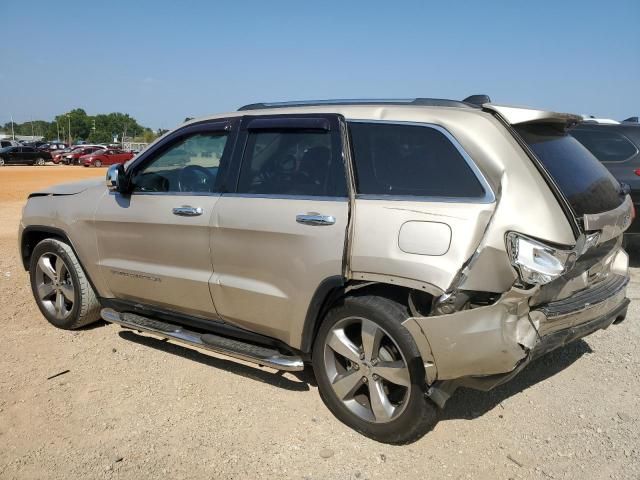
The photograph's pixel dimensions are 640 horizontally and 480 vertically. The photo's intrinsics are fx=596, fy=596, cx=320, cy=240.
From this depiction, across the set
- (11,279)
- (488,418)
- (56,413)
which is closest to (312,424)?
(488,418)

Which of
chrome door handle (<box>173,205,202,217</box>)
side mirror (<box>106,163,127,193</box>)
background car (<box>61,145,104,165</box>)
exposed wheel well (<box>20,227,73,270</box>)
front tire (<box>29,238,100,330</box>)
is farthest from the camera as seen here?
background car (<box>61,145,104,165</box>)

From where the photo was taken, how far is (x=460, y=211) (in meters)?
2.95

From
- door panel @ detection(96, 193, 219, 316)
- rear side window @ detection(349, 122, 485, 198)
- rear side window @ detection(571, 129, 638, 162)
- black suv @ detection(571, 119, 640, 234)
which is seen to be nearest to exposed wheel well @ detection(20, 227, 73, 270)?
door panel @ detection(96, 193, 219, 316)

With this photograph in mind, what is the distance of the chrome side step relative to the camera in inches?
143

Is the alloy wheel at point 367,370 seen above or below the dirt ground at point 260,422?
above

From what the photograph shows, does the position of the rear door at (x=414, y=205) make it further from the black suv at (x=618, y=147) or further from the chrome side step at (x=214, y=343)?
Answer: the black suv at (x=618, y=147)

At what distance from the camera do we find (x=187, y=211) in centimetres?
400

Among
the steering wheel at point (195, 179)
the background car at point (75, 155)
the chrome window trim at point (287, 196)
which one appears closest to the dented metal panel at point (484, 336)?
the chrome window trim at point (287, 196)

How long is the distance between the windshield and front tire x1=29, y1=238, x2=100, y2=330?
358 cm

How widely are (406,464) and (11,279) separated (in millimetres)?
5276

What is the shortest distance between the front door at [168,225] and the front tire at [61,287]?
1.17 feet

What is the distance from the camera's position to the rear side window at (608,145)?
23.4 ft

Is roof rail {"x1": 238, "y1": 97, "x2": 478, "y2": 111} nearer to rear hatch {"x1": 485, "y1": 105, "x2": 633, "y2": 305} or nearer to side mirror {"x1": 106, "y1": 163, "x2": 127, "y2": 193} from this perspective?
rear hatch {"x1": 485, "y1": 105, "x2": 633, "y2": 305}

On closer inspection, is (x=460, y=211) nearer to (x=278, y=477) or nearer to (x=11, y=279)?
(x=278, y=477)
